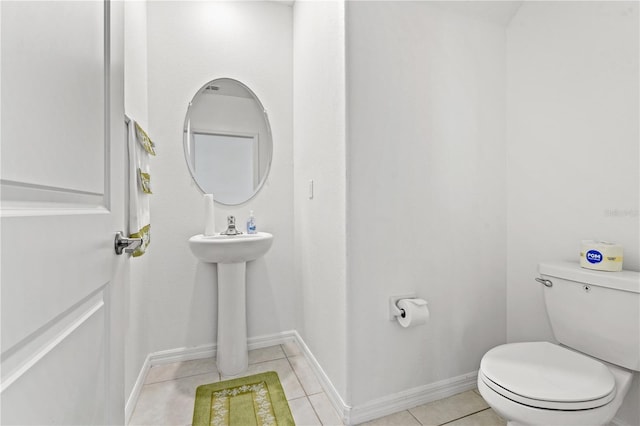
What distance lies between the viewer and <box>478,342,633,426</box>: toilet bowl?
3.20ft

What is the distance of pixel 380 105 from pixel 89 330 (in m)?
1.35

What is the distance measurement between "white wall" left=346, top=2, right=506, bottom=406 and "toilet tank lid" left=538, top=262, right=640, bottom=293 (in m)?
0.36

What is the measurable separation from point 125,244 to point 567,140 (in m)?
1.90

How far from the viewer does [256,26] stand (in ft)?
7.00

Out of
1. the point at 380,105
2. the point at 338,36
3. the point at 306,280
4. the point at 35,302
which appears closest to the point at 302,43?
the point at 338,36

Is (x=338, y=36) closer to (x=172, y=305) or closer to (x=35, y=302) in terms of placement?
(x=35, y=302)

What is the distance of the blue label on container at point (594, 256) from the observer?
1.26 m

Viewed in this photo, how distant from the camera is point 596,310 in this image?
123cm

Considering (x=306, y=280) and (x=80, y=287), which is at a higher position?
(x=80, y=287)

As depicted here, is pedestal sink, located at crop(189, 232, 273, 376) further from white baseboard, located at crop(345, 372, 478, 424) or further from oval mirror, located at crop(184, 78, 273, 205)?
white baseboard, located at crop(345, 372, 478, 424)

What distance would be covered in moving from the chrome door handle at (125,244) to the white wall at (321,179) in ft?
2.84

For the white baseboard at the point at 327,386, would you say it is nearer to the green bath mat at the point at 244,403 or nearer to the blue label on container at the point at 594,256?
the green bath mat at the point at 244,403

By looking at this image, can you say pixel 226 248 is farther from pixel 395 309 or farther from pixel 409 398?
pixel 409 398

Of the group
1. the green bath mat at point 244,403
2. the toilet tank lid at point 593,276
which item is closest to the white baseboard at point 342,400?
the green bath mat at point 244,403
